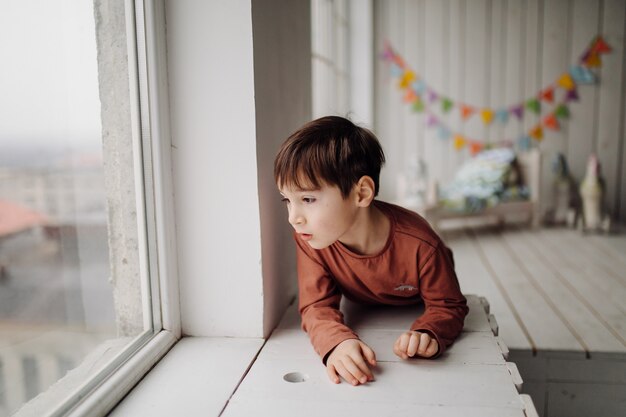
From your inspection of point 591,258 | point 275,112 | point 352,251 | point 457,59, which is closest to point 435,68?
point 457,59

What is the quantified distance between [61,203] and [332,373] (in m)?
0.56

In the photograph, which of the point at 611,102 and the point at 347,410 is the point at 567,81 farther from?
the point at 347,410

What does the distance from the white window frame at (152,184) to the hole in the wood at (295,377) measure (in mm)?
273

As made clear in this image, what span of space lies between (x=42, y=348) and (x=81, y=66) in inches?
18.8

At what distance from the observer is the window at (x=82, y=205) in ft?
2.43

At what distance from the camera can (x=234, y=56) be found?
115 centimetres

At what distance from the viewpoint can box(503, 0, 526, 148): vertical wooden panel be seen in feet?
15.1

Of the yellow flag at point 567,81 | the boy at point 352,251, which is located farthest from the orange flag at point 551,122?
the boy at point 352,251

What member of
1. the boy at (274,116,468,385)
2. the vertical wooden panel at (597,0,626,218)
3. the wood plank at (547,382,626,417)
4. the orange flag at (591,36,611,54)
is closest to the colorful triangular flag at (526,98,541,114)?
the vertical wooden panel at (597,0,626,218)

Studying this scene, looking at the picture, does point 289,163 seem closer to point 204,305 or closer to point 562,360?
point 204,305

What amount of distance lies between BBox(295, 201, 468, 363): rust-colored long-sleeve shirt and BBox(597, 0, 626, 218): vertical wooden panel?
3925 mm

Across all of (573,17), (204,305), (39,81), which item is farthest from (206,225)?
(573,17)

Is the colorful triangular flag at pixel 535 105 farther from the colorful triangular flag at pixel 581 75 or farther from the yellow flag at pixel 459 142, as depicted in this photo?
the yellow flag at pixel 459 142

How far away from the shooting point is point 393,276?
4.12 ft
